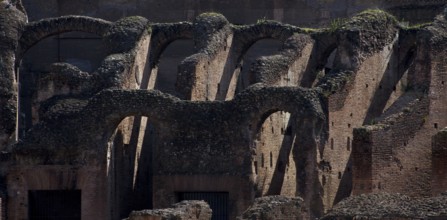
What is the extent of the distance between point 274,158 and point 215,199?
216 centimetres

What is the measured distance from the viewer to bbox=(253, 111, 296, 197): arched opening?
181ft

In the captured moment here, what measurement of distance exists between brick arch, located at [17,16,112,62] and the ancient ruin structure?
0.09 m

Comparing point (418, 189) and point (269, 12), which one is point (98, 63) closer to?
point (269, 12)

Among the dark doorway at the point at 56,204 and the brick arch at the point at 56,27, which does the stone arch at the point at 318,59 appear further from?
the dark doorway at the point at 56,204

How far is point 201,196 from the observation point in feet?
181

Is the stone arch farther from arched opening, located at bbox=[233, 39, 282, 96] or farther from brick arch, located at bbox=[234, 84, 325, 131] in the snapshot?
brick arch, located at bbox=[234, 84, 325, 131]

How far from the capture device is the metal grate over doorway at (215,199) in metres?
54.9

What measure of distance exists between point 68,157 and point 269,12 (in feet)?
40.5

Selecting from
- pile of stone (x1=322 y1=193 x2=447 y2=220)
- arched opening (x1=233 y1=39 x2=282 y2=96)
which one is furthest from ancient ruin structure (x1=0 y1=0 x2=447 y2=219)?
pile of stone (x1=322 y1=193 x2=447 y2=220)

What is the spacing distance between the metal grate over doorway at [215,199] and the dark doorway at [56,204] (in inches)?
122

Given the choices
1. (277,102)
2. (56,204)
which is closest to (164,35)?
(56,204)

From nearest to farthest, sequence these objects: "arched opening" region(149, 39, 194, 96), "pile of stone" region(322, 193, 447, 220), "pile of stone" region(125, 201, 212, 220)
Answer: "pile of stone" region(322, 193, 447, 220)
"pile of stone" region(125, 201, 212, 220)
"arched opening" region(149, 39, 194, 96)

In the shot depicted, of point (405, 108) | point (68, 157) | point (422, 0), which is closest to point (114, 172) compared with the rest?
point (68, 157)

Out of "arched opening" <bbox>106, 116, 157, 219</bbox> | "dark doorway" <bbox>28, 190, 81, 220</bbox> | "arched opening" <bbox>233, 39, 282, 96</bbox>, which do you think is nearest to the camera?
"arched opening" <bbox>106, 116, 157, 219</bbox>
